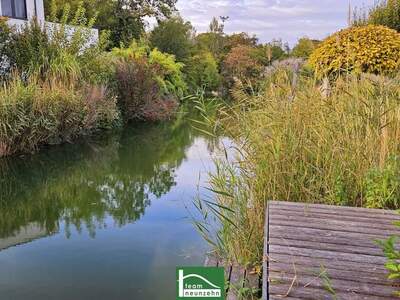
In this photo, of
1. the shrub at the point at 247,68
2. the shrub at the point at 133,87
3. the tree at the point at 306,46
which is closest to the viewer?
the shrub at the point at 247,68

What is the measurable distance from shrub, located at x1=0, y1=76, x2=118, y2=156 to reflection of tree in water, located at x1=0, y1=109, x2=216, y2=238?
31cm

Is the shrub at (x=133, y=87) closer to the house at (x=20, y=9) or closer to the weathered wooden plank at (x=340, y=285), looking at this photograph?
the house at (x=20, y=9)

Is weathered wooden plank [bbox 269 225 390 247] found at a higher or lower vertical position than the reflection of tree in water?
higher

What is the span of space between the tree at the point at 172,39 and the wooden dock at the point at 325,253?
1921 centimetres

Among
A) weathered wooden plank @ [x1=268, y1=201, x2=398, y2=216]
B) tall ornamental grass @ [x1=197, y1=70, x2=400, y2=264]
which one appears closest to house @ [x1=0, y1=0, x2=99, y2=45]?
tall ornamental grass @ [x1=197, y1=70, x2=400, y2=264]

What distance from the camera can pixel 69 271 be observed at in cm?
331

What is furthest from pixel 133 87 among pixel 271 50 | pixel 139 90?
Result: pixel 271 50

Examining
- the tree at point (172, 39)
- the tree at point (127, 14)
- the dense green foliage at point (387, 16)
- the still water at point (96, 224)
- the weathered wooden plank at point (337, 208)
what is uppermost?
the tree at point (127, 14)

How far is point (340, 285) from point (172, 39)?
2043cm

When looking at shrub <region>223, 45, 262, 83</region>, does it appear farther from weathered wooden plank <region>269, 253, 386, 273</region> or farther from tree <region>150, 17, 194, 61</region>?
tree <region>150, 17, 194, 61</region>

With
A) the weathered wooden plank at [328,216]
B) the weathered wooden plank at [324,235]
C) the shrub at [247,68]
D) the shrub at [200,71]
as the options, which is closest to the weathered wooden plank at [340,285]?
the weathered wooden plank at [324,235]

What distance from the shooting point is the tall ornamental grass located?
2.87m

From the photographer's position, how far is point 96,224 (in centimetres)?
439

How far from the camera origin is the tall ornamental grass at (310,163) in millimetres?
2867
